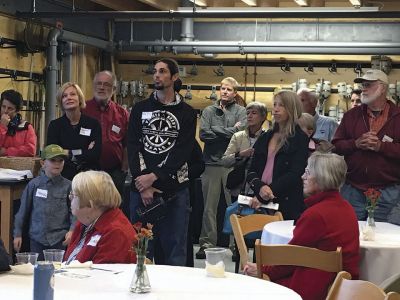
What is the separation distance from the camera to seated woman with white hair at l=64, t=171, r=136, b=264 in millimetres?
3729

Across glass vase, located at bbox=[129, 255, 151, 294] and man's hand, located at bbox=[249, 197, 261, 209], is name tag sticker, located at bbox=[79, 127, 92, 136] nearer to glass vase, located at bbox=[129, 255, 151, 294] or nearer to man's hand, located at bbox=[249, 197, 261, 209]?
man's hand, located at bbox=[249, 197, 261, 209]

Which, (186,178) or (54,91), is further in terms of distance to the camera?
(54,91)

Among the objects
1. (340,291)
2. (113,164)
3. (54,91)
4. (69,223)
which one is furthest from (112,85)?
(340,291)

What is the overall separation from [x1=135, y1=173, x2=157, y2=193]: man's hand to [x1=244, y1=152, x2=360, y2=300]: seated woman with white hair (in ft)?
4.67

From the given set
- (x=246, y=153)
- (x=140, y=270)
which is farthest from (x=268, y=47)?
(x=140, y=270)

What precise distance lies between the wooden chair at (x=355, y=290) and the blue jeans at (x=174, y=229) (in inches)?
106

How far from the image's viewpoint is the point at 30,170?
6.63m

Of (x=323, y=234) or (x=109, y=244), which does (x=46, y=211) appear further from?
(x=323, y=234)

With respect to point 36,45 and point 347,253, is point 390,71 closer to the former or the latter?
point 36,45

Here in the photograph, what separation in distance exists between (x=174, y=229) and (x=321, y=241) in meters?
1.71

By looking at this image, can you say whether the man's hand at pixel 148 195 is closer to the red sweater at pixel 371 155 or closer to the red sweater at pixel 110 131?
the red sweater at pixel 110 131

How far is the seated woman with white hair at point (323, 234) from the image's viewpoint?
390 centimetres

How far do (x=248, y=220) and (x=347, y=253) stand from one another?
41.9 inches

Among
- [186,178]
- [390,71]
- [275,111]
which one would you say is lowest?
[186,178]
